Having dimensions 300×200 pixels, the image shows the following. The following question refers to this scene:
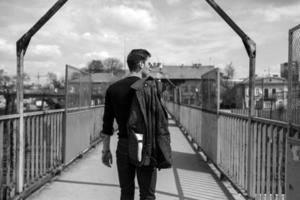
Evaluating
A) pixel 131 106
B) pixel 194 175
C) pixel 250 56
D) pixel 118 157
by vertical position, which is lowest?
pixel 194 175

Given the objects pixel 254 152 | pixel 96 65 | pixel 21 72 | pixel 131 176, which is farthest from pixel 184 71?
pixel 131 176

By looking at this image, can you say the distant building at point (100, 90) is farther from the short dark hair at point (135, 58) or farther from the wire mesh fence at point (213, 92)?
the short dark hair at point (135, 58)

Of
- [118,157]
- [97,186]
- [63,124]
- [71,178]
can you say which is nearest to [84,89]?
[63,124]

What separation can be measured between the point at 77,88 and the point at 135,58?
592 cm

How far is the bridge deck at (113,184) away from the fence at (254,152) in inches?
14.8

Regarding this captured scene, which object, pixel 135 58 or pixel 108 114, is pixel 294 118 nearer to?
pixel 135 58

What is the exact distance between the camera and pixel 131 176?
372cm

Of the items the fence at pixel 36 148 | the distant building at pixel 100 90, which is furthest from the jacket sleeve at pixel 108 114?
the distant building at pixel 100 90

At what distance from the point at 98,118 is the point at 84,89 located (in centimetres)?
292

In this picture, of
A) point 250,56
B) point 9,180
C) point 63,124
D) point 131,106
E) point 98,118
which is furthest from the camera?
point 98,118

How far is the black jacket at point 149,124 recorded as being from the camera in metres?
3.48

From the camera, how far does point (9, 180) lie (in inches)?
204

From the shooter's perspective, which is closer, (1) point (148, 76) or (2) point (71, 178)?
(1) point (148, 76)

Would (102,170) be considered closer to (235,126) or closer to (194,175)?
(194,175)
